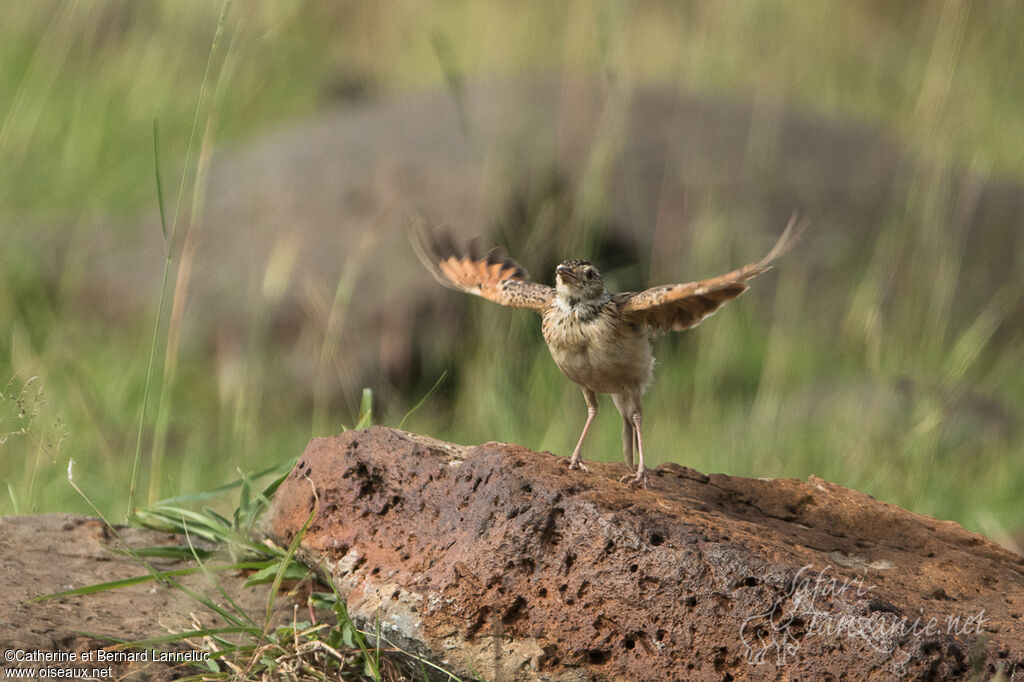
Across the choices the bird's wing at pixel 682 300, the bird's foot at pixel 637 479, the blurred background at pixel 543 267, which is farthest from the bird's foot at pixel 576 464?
the blurred background at pixel 543 267

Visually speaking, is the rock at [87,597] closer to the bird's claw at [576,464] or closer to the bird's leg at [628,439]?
the bird's claw at [576,464]

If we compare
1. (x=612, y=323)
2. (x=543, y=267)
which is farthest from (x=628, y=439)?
(x=543, y=267)

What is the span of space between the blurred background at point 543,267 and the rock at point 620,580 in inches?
57.6

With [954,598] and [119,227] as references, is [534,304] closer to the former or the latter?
[954,598]

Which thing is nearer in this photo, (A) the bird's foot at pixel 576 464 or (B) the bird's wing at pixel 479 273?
(A) the bird's foot at pixel 576 464

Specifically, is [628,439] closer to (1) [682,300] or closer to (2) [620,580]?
(1) [682,300]

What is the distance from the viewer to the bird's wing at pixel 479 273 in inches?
173

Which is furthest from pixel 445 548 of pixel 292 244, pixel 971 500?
pixel 292 244

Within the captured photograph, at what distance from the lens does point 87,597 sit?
11.7 feet

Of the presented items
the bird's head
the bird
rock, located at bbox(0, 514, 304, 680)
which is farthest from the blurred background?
the bird's head

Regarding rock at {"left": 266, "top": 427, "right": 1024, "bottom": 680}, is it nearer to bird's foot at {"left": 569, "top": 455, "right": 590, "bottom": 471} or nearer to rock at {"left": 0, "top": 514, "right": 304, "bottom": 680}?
bird's foot at {"left": 569, "top": 455, "right": 590, "bottom": 471}

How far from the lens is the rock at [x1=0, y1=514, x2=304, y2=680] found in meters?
3.19

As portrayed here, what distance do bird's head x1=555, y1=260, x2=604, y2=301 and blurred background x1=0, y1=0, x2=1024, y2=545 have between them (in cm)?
128

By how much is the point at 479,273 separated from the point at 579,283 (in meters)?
0.61
